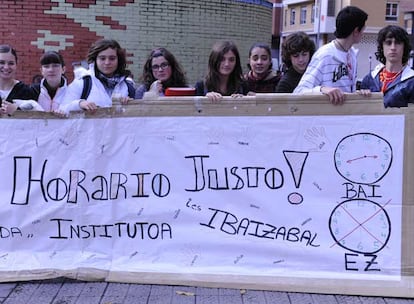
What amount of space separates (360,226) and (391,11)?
44.9 m

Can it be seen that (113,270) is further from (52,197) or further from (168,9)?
(168,9)

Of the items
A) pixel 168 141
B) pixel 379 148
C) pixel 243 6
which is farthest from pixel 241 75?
pixel 243 6

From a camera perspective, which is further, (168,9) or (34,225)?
(168,9)

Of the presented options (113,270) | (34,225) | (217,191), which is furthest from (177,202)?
(34,225)

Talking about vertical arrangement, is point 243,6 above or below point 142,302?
above

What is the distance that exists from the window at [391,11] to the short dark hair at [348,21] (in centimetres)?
4342

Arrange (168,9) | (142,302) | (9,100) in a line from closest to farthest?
(142,302) < (9,100) < (168,9)

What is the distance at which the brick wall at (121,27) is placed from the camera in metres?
10.5

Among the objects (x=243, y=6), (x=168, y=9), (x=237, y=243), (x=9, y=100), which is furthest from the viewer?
(x=243, y=6)

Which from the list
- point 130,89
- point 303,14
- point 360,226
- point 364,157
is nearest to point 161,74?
point 130,89

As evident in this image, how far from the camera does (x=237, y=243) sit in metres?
4.00

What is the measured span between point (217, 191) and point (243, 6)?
8675 millimetres

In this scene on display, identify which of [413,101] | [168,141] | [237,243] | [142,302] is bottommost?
[142,302]

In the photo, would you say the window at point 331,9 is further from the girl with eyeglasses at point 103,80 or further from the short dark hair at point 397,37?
the girl with eyeglasses at point 103,80
